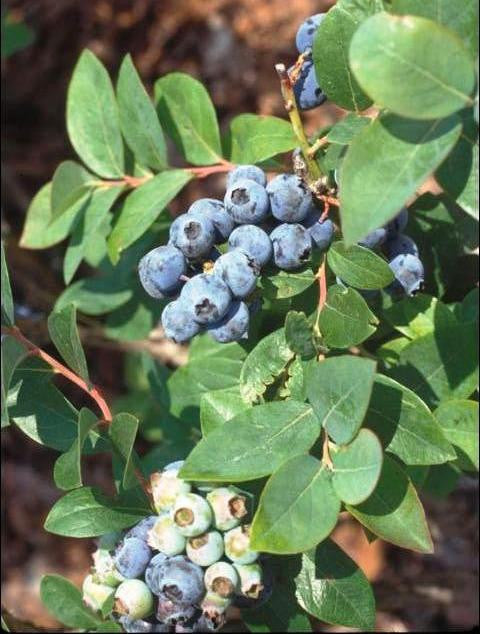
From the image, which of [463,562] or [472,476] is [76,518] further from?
[463,562]

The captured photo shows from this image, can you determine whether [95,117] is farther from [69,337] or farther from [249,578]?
[249,578]

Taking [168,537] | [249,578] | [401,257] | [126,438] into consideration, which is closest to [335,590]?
[249,578]

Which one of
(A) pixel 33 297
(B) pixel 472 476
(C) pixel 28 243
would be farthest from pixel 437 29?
(A) pixel 33 297

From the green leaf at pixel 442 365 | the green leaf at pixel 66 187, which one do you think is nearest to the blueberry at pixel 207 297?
the green leaf at pixel 442 365

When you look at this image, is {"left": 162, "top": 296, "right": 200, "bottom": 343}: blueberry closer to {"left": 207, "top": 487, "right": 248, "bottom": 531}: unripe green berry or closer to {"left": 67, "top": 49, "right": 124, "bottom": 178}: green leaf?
{"left": 207, "top": 487, "right": 248, "bottom": 531}: unripe green berry

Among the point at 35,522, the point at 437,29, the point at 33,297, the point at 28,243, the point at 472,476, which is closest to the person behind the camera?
the point at 437,29
